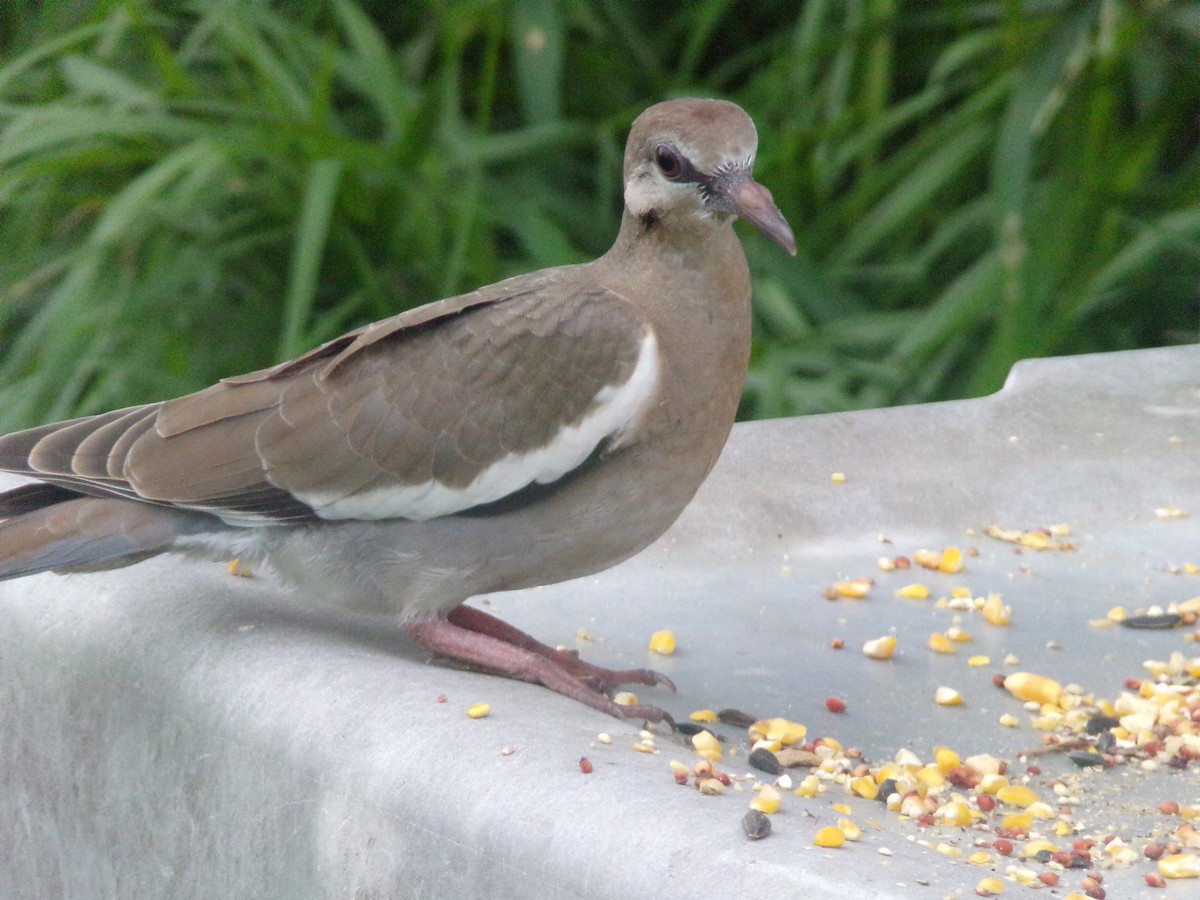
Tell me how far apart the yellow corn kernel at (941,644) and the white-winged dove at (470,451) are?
0.45m

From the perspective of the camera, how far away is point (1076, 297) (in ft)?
13.0

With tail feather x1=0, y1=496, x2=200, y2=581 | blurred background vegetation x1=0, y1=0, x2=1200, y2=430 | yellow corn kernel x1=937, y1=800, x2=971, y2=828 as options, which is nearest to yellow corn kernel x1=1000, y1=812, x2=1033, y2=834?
yellow corn kernel x1=937, y1=800, x2=971, y2=828

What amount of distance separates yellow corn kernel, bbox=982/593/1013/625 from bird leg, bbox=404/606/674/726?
533mm

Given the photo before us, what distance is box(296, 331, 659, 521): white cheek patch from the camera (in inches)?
80.5

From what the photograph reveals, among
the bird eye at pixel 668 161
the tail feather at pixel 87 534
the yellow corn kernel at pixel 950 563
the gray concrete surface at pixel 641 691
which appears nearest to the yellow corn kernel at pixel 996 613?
the gray concrete surface at pixel 641 691

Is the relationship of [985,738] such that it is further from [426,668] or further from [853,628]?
[426,668]

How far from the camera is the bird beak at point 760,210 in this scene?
6.72 ft

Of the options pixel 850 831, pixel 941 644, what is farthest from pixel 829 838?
pixel 941 644

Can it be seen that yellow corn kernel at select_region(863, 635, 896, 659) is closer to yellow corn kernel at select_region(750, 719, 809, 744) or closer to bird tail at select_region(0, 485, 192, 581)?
yellow corn kernel at select_region(750, 719, 809, 744)

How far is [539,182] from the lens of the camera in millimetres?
4367

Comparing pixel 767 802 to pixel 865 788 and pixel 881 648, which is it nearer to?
pixel 865 788

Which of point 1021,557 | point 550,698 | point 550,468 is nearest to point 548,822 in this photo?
point 550,698

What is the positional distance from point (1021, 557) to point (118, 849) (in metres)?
1.44

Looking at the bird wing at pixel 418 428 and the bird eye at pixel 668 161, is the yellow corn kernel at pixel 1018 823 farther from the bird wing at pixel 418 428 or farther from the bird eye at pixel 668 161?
the bird eye at pixel 668 161
